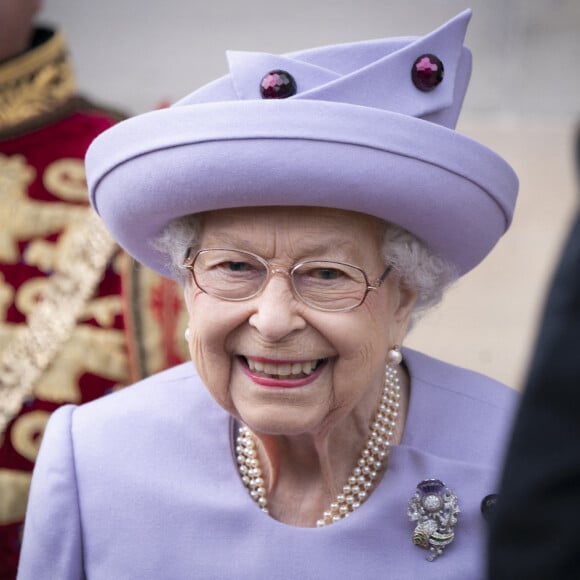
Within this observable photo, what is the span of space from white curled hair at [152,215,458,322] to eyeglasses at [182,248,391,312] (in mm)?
71

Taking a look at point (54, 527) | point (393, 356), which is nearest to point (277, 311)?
point (393, 356)

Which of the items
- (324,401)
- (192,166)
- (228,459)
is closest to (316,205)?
(192,166)

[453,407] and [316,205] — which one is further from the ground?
[316,205]

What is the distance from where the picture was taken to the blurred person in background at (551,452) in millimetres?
831

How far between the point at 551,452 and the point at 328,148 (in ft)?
3.36

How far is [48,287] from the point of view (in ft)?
9.43

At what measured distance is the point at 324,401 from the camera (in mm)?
1987

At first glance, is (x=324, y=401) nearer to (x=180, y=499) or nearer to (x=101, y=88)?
(x=180, y=499)

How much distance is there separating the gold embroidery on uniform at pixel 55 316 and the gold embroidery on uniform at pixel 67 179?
8 centimetres

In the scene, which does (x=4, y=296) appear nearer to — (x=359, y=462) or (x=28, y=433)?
(x=28, y=433)

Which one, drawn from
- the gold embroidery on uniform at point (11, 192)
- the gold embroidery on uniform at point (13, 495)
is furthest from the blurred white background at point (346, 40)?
the gold embroidery on uniform at point (13, 495)

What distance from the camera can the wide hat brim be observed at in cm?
179

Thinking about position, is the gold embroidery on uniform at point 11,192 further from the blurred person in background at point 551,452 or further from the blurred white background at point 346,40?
the blurred white background at point 346,40

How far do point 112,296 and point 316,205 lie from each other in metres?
1.15
